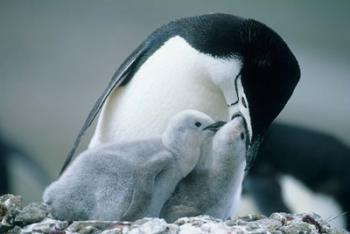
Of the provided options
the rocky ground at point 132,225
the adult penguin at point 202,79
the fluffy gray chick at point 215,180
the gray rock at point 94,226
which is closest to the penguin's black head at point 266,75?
the adult penguin at point 202,79

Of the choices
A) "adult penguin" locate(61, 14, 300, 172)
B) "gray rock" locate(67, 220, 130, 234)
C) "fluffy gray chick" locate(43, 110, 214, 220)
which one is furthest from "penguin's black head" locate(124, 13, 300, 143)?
"gray rock" locate(67, 220, 130, 234)

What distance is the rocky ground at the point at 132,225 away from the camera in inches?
34.2

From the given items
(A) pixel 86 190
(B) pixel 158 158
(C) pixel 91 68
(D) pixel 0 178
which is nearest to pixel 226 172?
(B) pixel 158 158

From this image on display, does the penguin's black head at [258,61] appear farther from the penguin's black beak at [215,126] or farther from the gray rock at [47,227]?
the gray rock at [47,227]

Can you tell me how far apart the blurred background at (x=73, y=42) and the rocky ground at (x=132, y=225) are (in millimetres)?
702

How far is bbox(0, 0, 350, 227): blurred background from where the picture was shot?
5.40 ft

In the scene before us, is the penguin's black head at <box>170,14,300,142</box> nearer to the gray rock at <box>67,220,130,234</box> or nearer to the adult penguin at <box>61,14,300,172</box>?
the adult penguin at <box>61,14,300,172</box>

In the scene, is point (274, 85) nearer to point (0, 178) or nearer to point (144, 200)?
point (144, 200)

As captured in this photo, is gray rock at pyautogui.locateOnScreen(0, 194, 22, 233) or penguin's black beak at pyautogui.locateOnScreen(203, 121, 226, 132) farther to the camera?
penguin's black beak at pyautogui.locateOnScreen(203, 121, 226, 132)

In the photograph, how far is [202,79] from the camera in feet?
4.19

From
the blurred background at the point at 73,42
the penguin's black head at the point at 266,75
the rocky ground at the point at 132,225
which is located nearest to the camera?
the rocky ground at the point at 132,225

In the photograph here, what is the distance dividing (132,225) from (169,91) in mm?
441

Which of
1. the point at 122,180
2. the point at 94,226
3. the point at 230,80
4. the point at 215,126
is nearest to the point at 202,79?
the point at 230,80

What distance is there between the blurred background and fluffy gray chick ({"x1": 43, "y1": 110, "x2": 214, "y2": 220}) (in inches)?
24.2
